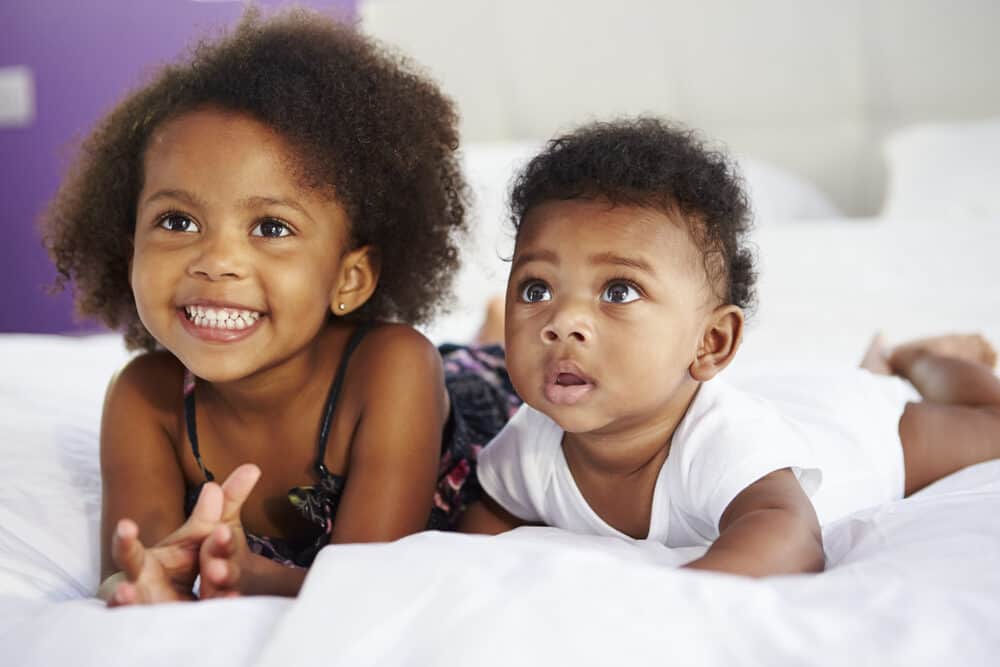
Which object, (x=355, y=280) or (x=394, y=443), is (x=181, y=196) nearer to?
(x=355, y=280)

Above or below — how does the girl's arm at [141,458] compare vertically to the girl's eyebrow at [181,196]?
below

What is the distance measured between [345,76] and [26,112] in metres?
2.81

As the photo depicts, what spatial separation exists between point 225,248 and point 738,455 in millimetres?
529

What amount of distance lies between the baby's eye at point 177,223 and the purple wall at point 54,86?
2.67 m

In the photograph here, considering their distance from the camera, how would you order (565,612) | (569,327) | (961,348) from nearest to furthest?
(565,612)
(569,327)
(961,348)

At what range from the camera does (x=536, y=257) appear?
3.29 feet

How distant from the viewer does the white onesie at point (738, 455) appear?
0.98m

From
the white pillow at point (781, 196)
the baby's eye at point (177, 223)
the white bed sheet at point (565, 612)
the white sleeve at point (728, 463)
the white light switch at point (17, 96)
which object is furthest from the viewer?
the white light switch at point (17, 96)

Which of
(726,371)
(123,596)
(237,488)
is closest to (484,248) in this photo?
(726,371)

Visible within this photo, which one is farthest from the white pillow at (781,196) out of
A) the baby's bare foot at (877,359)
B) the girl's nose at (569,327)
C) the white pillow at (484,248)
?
the girl's nose at (569,327)

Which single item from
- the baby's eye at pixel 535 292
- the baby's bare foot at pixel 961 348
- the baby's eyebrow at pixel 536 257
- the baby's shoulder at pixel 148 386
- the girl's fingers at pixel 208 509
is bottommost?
the girl's fingers at pixel 208 509

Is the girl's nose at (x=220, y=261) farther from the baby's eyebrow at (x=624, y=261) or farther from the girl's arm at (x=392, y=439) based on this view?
the baby's eyebrow at (x=624, y=261)

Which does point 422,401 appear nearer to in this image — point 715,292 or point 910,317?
point 715,292

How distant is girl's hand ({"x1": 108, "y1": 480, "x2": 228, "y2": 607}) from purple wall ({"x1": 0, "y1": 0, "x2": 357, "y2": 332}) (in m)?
2.96
